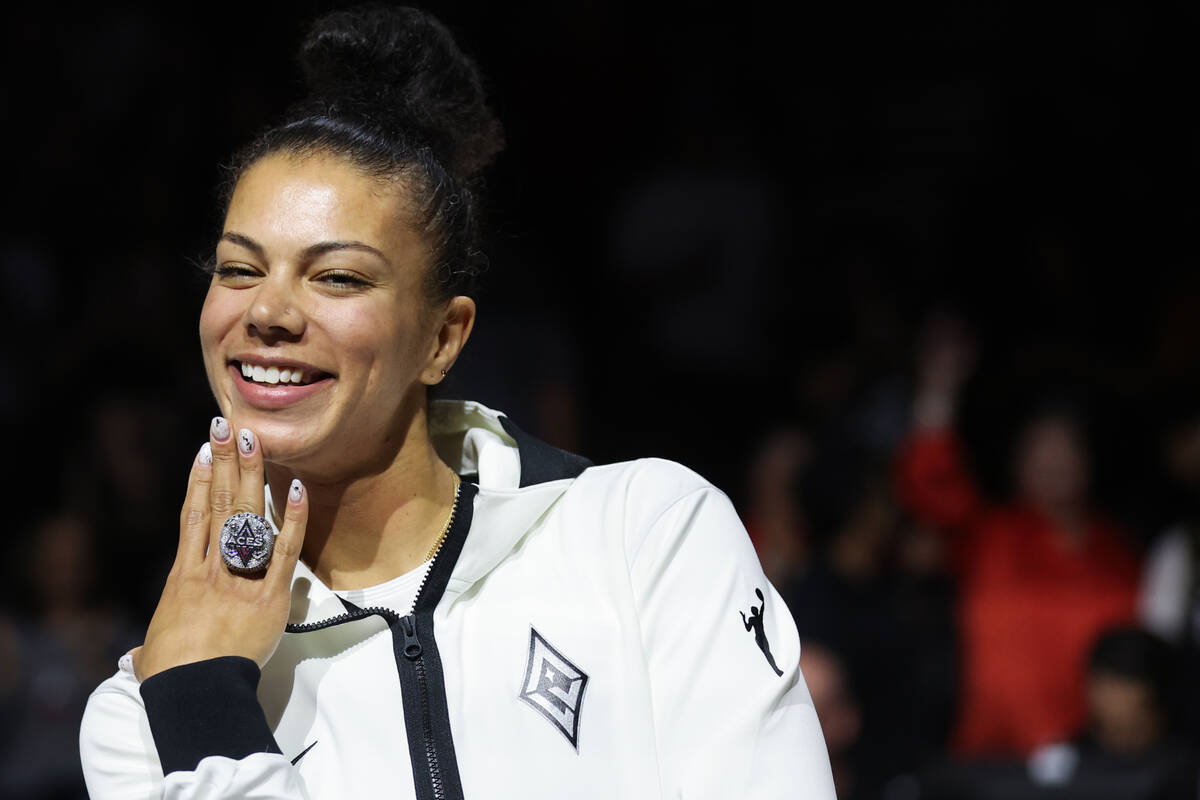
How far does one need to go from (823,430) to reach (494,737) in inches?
138

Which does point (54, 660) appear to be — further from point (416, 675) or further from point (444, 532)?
point (416, 675)

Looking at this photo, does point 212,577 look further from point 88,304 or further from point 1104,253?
point 1104,253

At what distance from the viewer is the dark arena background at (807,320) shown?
4.56 meters

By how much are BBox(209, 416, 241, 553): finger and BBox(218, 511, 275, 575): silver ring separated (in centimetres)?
2

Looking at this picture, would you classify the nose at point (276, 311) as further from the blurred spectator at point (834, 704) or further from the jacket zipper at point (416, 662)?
the blurred spectator at point (834, 704)

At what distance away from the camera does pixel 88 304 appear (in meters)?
5.54

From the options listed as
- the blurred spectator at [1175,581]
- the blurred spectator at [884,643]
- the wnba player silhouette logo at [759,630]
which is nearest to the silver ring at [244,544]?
the wnba player silhouette logo at [759,630]

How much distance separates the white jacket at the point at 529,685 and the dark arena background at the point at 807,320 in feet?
6.77

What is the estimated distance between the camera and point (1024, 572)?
4.73 metres

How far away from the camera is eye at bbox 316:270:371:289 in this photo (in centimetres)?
197

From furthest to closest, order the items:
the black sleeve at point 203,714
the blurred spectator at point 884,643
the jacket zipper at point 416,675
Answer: the blurred spectator at point 884,643 < the jacket zipper at point 416,675 < the black sleeve at point 203,714

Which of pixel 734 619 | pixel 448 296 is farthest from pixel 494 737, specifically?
pixel 448 296

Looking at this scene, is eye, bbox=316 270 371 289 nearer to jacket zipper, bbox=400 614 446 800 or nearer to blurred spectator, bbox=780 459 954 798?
jacket zipper, bbox=400 614 446 800

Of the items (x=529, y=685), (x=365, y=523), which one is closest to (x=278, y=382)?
(x=365, y=523)
